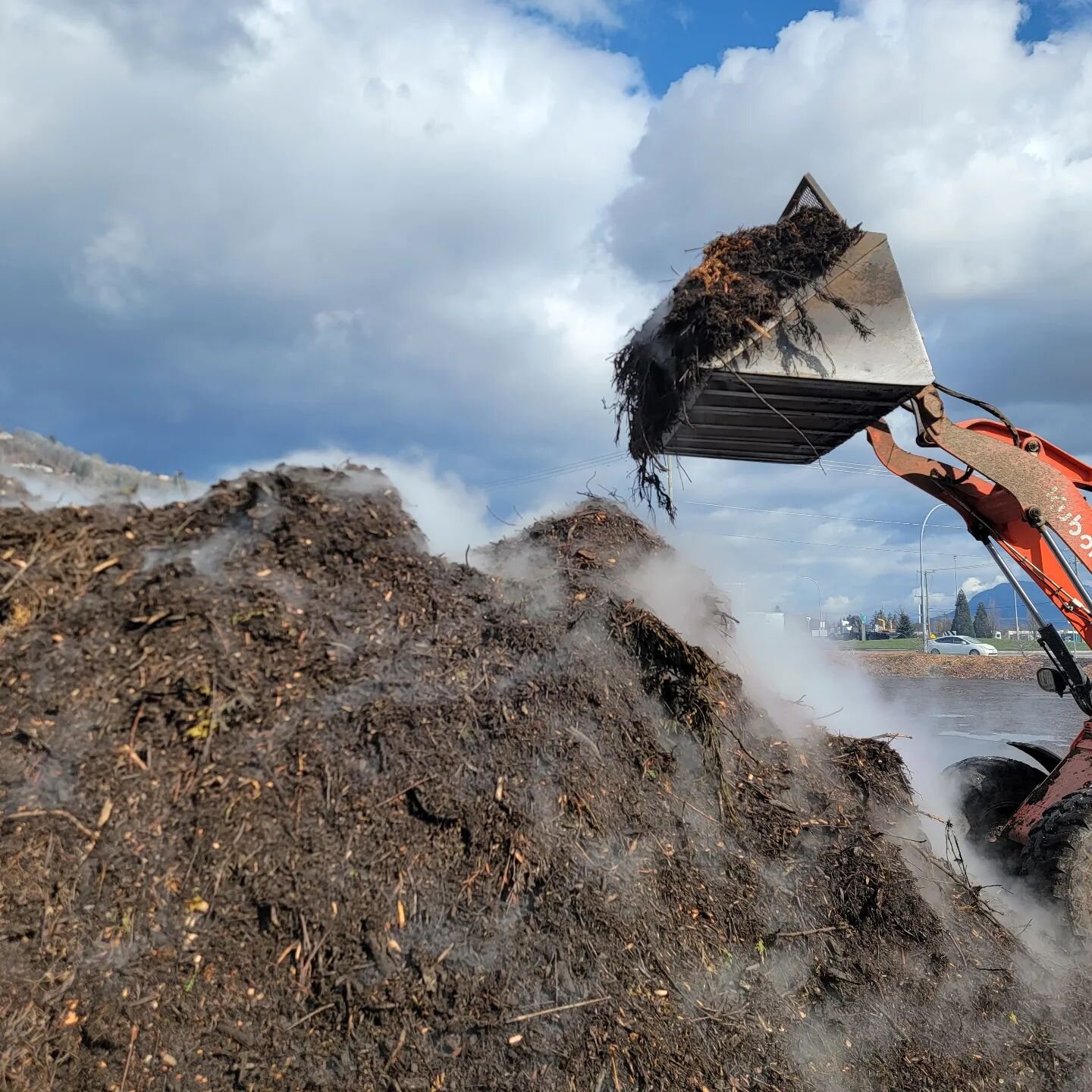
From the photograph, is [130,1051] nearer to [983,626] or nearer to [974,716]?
[974,716]

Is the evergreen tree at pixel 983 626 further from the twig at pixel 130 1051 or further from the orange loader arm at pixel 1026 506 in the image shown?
the twig at pixel 130 1051

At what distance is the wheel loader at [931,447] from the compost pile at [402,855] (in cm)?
114

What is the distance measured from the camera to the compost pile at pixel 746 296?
4250 millimetres

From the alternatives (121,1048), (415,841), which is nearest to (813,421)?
(415,841)

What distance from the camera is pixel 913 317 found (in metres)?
4.52

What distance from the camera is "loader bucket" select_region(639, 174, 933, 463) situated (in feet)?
14.1

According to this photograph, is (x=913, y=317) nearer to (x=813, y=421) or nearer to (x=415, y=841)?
(x=813, y=421)

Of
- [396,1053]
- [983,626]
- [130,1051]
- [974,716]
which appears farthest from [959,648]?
[983,626]

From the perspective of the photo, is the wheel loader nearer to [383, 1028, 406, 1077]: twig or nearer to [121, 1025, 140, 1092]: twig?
[383, 1028, 406, 1077]: twig

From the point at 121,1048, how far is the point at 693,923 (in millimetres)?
2019

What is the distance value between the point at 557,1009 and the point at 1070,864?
116 inches

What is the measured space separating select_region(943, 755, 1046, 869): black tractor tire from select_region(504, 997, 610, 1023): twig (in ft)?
11.7

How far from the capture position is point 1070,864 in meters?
4.38

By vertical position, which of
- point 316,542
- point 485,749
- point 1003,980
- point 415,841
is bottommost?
point 1003,980
